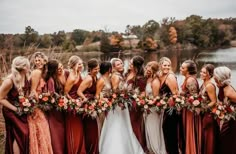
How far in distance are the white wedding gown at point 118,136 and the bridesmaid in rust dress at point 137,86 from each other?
111 mm

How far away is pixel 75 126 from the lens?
6.62 metres

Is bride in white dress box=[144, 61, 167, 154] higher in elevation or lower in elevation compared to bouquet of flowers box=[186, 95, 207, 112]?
lower

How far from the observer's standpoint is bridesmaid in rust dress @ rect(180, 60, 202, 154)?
250 inches

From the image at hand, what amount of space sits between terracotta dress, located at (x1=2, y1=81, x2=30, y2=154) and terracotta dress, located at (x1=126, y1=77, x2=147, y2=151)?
2.22 m

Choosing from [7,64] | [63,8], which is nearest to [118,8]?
[63,8]

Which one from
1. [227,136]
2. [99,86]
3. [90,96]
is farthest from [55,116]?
[227,136]

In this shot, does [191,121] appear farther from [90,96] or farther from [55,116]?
[55,116]

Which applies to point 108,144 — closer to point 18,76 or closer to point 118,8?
point 18,76

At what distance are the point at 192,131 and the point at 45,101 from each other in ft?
9.38

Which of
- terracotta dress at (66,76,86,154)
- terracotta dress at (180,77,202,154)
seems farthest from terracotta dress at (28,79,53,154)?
terracotta dress at (180,77,202,154)

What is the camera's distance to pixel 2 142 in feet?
28.9

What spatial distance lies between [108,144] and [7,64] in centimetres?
463

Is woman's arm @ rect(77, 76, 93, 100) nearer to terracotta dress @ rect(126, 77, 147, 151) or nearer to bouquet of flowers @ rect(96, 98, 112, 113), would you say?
bouquet of flowers @ rect(96, 98, 112, 113)

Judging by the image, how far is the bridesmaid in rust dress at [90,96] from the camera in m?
6.45
